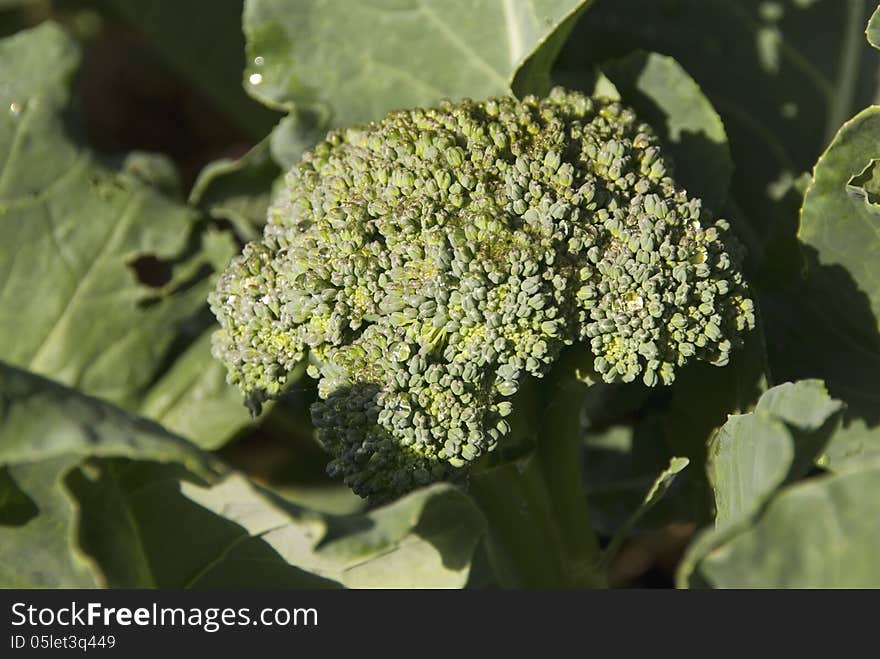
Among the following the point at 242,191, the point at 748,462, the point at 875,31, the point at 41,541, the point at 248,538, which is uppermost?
the point at 875,31

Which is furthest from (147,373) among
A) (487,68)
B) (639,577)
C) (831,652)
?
(831,652)

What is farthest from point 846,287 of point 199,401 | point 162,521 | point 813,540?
point 199,401

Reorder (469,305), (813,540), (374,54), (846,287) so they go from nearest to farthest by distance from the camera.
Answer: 1. (813,540)
2. (469,305)
3. (846,287)
4. (374,54)

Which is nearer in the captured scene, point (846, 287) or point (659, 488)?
point (659, 488)

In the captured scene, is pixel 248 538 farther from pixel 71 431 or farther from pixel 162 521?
pixel 71 431

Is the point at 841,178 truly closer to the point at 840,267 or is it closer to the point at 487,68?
the point at 840,267

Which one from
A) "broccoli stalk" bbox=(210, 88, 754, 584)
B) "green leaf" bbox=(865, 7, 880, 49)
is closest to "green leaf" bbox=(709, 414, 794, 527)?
"broccoli stalk" bbox=(210, 88, 754, 584)

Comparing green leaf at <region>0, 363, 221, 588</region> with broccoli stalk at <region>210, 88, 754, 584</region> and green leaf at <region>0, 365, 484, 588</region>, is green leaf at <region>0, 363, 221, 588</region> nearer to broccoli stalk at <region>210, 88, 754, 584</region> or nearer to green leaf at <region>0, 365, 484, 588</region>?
green leaf at <region>0, 365, 484, 588</region>

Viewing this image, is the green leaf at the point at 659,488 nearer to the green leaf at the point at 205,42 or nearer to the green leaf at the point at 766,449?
the green leaf at the point at 766,449
